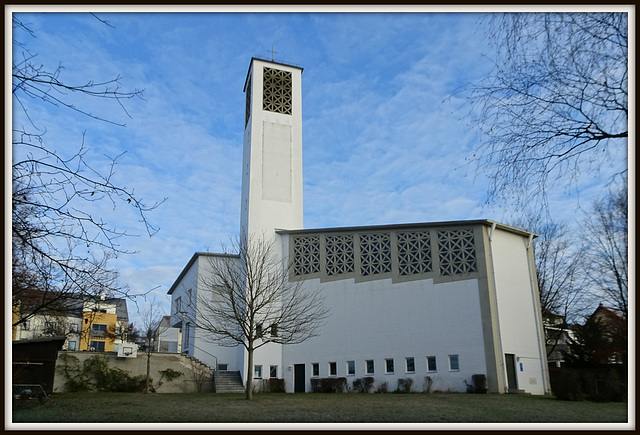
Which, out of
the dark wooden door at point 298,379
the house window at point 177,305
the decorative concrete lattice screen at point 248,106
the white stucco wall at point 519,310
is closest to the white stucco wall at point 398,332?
the dark wooden door at point 298,379

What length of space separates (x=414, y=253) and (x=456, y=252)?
240cm

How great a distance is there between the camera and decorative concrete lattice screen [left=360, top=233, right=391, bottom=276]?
31.4m

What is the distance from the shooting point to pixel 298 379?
33031 mm

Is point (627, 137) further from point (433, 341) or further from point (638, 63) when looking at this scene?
point (433, 341)

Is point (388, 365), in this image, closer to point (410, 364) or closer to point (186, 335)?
point (410, 364)

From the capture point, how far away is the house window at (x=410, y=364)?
29.0 metres

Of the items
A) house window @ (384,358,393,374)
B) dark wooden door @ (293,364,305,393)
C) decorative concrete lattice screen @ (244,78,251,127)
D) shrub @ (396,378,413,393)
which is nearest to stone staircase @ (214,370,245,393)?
dark wooden door @ (293,364,305,393)

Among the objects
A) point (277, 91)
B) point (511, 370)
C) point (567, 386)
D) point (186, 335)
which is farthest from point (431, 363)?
point (277, 91)

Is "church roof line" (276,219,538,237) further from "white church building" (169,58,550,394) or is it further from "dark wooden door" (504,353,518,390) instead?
"dark wooden door" (504,353,518,390)

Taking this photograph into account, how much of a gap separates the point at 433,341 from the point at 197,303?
17.3m

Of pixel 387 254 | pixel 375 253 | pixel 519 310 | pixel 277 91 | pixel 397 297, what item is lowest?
pixel 519 310

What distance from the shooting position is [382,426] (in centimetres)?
860

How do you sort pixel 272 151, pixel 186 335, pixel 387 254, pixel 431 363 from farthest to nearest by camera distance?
1. pixel 186 335
2. pixel 272 151
3. pixel 387 254
4. pixel 431 363

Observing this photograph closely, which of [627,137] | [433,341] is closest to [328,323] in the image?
[433,341]
